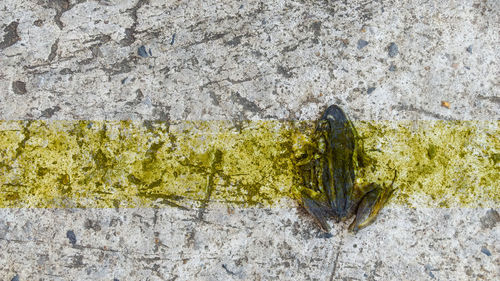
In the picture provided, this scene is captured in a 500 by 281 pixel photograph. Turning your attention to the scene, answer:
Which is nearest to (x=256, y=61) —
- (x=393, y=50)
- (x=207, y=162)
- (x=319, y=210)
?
(x=207, y=162)

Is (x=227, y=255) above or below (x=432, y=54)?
below

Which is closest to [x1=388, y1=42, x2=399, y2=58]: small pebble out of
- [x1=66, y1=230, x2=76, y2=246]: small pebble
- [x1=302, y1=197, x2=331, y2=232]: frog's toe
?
[x1=302, y1=197, x2=331, y2=232]: frog's toe

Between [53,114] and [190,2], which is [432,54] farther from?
[53,114]

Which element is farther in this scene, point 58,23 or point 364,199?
point 58,23

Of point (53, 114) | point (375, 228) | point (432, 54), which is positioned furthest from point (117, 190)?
point (432, 54)

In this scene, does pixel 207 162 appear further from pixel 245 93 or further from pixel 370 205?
pixel 370 205

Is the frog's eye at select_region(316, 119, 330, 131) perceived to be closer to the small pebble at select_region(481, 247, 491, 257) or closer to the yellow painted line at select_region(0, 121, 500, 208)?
the yellow painted line at select_region(0, 121, 500, 208)
